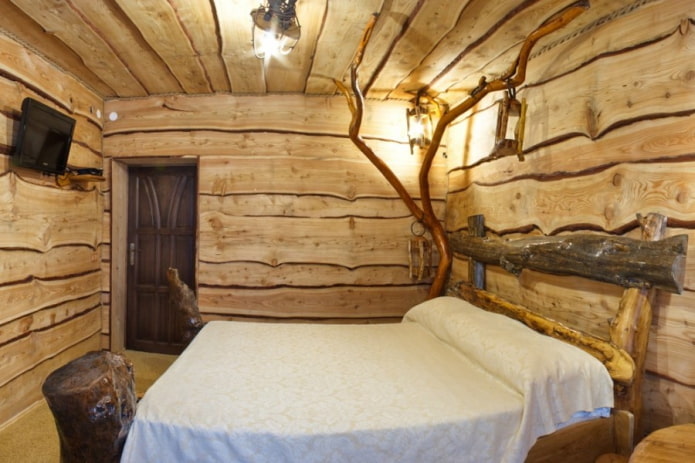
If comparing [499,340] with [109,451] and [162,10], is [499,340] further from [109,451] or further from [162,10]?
[162,10]

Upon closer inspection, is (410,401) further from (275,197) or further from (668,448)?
(275,197)

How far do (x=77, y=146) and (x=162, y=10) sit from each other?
4.87 feet

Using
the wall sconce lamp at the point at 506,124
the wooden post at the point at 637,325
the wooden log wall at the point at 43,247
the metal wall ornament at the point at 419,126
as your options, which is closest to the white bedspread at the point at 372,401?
the wooden post at the point at 637,325

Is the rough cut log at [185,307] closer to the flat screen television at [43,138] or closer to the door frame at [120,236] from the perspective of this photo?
the door frame at [120,236]

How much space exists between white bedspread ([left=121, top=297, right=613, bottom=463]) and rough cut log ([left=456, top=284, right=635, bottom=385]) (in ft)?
0.20

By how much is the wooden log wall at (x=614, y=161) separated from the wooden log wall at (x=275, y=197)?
116cm

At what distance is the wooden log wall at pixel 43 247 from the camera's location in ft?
6.97

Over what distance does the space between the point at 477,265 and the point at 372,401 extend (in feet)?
4.85

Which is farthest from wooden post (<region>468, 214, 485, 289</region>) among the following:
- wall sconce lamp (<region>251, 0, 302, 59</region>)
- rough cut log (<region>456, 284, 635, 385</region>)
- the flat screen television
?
the flat screen television

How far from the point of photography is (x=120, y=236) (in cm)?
313

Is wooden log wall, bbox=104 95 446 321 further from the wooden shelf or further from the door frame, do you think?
the wooden shelf

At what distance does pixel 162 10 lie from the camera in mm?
1798

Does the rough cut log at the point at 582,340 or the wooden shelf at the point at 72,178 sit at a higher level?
the wooden shelf at the point at 72,178

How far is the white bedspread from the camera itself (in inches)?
46.2
